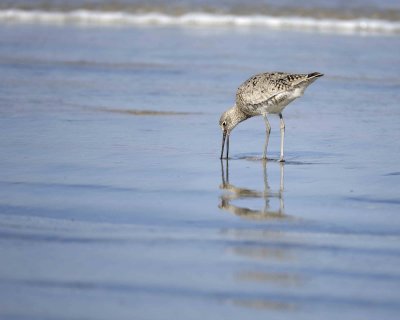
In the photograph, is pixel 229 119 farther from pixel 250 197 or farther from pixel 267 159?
pixel 250 197

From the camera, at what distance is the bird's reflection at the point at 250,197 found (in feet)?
23.6

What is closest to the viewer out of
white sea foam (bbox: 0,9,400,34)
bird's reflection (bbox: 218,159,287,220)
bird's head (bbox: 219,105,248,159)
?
bird's reflection (bbox: 218,159,287,220)

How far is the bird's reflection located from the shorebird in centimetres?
118

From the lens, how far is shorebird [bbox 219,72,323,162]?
9727 millimetres

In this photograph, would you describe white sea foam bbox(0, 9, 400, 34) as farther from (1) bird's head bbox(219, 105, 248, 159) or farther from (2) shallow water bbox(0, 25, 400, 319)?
(1) bird's head bbox(219, 105, 248, 159)

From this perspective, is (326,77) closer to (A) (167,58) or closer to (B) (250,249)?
(A) (167,58)

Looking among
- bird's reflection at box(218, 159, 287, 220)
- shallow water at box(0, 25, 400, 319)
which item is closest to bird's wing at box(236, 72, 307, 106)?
shallow water at box(0, 25, 400, 319)

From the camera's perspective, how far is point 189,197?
7.65 meters

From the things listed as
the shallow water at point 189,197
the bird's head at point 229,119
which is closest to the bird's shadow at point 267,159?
the shallow water at point 189,197

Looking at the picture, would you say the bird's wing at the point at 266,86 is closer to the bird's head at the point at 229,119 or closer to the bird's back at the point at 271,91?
the bird's back at the point at 271,91

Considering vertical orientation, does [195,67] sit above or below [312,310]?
above

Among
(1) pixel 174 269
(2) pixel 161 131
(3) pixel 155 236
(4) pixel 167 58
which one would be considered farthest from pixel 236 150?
(4) pixel 167 58

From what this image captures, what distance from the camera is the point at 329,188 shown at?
8.04 m

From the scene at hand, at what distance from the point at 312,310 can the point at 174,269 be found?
1012 mm
